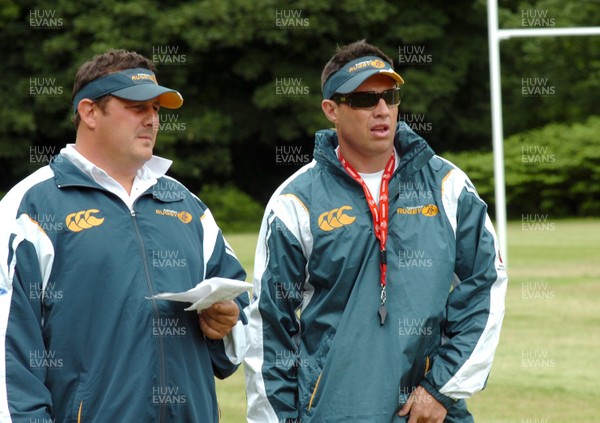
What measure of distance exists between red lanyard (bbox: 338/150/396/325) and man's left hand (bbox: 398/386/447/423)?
0.29m

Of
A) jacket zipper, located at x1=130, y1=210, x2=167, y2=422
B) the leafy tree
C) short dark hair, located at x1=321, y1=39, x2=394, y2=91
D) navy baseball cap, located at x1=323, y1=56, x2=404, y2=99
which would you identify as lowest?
jacket zipper, located at x1=130, y1=210, x2=167, y2=422

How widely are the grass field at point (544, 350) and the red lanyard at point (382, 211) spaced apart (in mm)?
3464

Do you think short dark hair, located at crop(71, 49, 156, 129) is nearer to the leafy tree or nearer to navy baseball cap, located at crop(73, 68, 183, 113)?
navy baseball cap, located at crop(73, 68, 183, 113)

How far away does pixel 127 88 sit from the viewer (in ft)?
12.1

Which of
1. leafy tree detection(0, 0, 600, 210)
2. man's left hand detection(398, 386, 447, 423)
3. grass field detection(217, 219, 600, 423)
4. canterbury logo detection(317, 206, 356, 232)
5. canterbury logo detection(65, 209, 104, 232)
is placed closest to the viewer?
canterbury logo detection(65, 209, 104, 232)

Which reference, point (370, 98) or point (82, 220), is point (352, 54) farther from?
point (82, 220)

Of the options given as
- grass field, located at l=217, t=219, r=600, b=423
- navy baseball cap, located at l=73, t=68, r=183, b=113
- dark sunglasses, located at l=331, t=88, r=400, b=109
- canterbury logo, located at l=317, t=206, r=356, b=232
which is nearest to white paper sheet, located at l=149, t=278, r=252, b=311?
canterbury logo, located at l=317, t=206, r=356, b=232

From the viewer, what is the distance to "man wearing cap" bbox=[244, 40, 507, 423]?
374cm

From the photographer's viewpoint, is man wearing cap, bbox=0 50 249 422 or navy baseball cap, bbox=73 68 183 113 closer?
man wearing cap, bbox=0 50 249 422

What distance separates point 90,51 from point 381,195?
86.2ft

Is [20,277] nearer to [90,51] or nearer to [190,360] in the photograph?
[190,360]

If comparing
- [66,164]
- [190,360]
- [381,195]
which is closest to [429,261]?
[381,195]

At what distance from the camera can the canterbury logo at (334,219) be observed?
12.6 ft

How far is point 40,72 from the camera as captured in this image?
3002 centimetres
